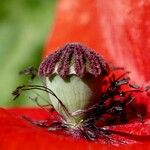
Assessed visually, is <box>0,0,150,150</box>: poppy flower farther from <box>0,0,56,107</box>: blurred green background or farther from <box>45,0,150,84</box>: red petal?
<box>0,0,56,107</box>: blurred green background

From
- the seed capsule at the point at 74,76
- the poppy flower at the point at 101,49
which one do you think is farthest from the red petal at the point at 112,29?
the seed capsule at the point at 74,76

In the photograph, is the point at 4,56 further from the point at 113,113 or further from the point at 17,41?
the point at 113,113

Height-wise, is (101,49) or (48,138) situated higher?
(101,49)

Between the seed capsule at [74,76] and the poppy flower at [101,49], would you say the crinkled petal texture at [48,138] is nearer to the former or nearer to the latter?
the poppy flower at [101,49]

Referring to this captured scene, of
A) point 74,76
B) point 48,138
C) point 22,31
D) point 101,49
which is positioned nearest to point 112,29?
point 101,49

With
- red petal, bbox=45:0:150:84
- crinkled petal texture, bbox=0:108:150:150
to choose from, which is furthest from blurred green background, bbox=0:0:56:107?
crinkled petal texture, bbox=0:108:150:150

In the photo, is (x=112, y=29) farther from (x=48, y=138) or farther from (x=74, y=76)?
(x=48, y=138)
